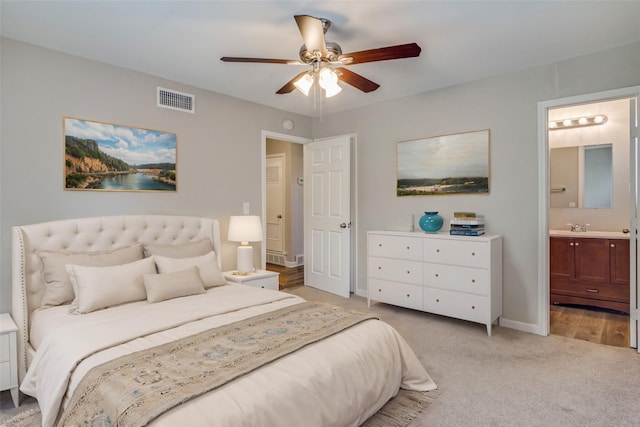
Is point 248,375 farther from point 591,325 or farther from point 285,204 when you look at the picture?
point 285,204

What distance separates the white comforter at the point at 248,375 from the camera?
1.36 m

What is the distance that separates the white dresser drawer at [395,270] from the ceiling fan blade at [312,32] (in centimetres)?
232

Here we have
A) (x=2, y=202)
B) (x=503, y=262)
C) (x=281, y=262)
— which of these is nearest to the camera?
(x=2, y=202)

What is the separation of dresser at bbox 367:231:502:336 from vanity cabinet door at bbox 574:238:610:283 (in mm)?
1395

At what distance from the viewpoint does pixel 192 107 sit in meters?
3.63

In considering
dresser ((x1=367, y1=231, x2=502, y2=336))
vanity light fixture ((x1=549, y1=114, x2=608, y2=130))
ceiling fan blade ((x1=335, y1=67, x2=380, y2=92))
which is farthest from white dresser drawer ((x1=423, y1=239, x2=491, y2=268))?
vanity light fixture ((x1=549, y1=114, x2=608, y2=130))

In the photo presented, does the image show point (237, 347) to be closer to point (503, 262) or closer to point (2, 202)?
point (2, 202)

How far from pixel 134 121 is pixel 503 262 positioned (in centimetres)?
369

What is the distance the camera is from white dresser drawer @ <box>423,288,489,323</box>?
10.6 feet

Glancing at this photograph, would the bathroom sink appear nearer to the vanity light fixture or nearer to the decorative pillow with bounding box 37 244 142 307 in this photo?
the vanity light fixture

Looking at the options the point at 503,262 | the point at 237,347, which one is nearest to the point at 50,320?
the point at 237,347

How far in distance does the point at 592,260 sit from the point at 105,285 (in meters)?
4.76

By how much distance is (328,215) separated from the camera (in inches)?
186

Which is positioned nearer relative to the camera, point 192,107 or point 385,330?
point 385,330
